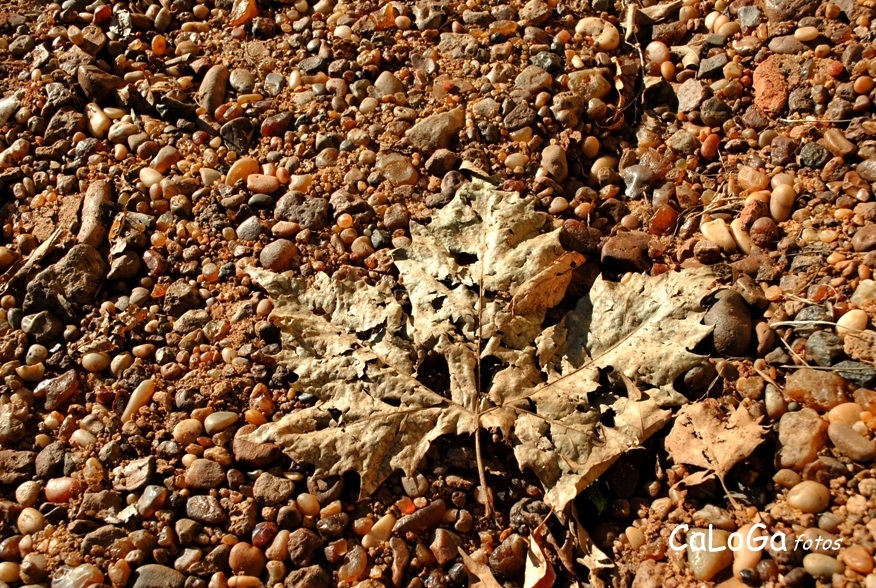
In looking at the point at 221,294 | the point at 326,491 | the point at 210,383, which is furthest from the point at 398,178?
the point at 326,491

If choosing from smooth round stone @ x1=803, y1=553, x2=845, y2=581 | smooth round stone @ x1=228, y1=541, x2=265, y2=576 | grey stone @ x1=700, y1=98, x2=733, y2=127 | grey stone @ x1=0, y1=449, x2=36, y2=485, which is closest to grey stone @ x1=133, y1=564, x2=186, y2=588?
smooth round stone @ x1=228, y1=541, x2=265, y2=576

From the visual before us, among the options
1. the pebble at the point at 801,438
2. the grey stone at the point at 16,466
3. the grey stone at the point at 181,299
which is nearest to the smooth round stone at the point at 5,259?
the grey stone at the point at 181,299

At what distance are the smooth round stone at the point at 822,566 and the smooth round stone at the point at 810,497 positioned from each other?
0.13 metres

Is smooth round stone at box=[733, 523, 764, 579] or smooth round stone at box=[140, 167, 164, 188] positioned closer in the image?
smooth round stone at box=[733, 523, 764, 579]

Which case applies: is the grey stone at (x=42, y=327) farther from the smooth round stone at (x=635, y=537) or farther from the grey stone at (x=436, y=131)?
the smooth round stone at (x=635, y=537)

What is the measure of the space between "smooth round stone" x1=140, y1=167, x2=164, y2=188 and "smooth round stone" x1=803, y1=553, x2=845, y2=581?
275 centimetres

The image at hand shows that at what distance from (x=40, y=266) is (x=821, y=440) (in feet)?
9.44

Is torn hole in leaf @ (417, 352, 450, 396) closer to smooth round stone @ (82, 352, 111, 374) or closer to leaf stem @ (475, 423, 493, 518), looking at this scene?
leaf stem @ (475, 423, 493, 518)

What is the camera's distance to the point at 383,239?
2.88 meters

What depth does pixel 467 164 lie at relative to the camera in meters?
2.96

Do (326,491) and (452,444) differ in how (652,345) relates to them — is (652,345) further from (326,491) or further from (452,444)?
(326,491)

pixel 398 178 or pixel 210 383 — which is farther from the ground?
pixel 398 178

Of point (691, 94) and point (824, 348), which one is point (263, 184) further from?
point (824, 348)

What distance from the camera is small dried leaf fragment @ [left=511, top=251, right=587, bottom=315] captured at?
249cm
